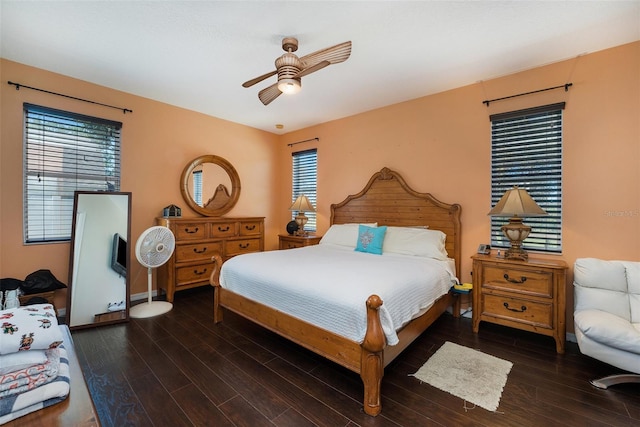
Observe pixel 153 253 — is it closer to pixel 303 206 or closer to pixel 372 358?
pixel 303 206

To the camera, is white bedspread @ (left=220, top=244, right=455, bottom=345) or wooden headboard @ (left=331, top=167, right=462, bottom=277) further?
wooden headboard @ (left=331, top=167, right=462, bottom=277)

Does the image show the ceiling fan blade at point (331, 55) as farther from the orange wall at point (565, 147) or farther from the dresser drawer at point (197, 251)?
the dresser drawer at point (197, 251)

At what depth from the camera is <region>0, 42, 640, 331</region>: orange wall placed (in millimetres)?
2451

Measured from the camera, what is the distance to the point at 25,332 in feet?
3.56

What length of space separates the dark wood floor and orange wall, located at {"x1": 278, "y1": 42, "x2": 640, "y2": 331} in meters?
0.88

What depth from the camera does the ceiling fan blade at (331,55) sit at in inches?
74.5

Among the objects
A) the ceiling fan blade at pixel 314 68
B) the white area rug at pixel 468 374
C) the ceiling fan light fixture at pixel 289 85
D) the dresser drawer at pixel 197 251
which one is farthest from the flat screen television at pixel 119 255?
the white area rug at pixel 468 374

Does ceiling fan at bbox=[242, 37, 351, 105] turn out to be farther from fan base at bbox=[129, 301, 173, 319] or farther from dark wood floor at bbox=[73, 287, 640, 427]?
fan base at bbox=[129, 301, 173, 319]

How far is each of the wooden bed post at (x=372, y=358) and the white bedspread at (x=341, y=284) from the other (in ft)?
0.21

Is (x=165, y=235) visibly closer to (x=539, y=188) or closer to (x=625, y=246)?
(x=539, y=188)

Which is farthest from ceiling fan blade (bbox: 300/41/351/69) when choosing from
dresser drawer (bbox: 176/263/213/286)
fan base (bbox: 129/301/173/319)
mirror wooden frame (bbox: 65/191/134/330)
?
fan base (bbox: 129/301/173/319)

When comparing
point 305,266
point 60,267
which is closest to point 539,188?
point 305,266

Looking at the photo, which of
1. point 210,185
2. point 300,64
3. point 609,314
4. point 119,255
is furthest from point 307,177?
point 609,314

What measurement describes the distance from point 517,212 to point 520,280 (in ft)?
2.03
